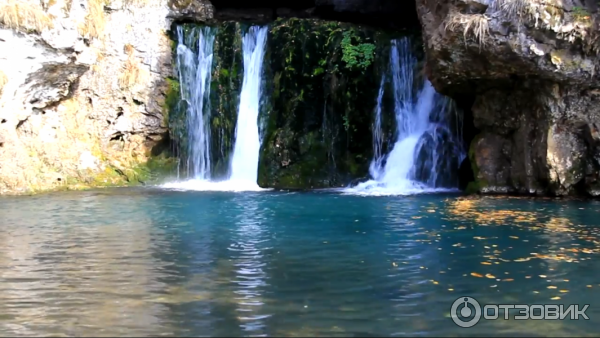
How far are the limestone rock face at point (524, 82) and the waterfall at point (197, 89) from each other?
8.68m

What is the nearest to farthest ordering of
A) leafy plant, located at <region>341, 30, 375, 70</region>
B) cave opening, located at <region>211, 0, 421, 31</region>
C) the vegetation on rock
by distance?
the vegetation on rock
leafy plant, located at <region>341, 30, 375, 70</region>
cave opening, located at <region>211, 0, 421, 31</region>

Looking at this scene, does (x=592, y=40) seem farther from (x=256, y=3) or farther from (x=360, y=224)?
(x=256, y=3)

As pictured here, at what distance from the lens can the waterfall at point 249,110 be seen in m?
23.2

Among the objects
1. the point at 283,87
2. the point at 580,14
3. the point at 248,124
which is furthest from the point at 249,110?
the point at 580,14

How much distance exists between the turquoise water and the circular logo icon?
0.12 metres

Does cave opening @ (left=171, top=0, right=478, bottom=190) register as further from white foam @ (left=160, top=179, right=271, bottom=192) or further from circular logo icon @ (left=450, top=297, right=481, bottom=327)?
circular logo icon @ (left=450, top=297, right=481, bottom=327)

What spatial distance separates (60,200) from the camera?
17969 mm

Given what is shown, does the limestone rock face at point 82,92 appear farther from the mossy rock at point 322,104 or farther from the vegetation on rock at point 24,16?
the mossy rock at point 322,104

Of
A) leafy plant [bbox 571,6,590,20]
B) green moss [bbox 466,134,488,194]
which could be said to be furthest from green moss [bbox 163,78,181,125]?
leafy plant [bbox 571,6,590,20]

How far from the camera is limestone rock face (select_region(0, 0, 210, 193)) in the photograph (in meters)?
20.8

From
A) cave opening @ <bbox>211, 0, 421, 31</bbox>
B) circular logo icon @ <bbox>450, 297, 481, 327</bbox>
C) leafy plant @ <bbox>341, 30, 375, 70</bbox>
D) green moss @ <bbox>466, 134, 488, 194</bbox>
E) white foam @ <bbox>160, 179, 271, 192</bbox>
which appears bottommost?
circular logo icon @ <bbox>450, 297, 481, 327</bbox>

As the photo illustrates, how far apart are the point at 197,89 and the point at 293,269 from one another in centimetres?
1641

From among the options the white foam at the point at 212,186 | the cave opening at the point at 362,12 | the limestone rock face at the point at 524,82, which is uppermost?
the cave opening at the point at 362,12

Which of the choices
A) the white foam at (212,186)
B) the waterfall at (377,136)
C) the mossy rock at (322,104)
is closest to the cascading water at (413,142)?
the waterfall at (377,136)
